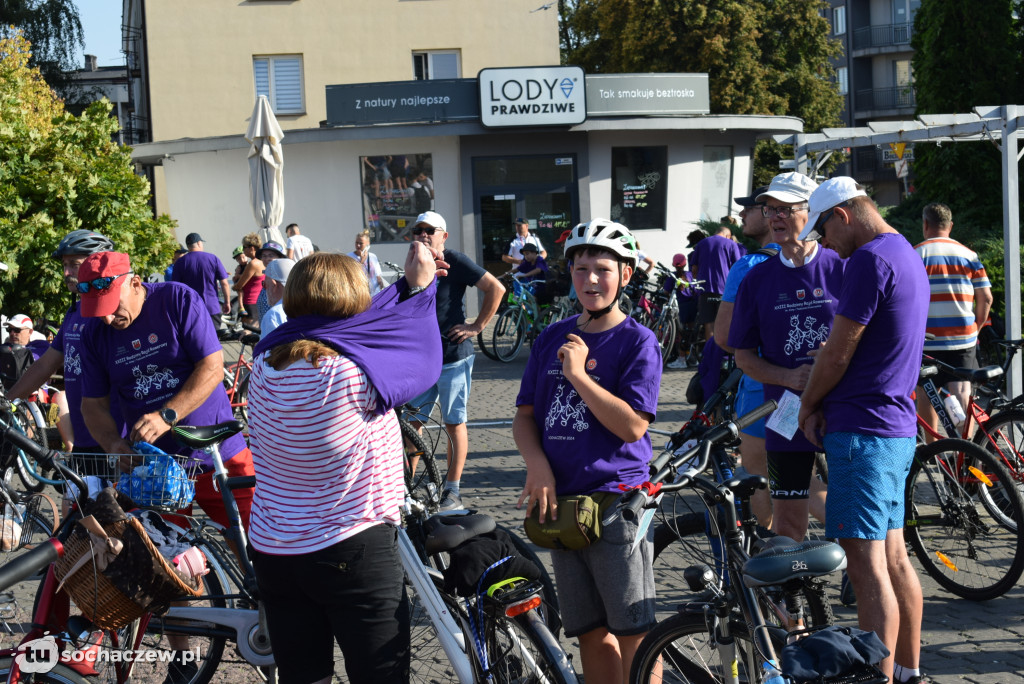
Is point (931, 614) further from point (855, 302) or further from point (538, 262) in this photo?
point (538, 262)

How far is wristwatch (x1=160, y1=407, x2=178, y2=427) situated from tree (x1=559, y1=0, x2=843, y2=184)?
3240 cm

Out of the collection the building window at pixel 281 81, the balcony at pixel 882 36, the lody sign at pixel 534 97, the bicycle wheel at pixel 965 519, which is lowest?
the bicycle wheel at pixel 965 519

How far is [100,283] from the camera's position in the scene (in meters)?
4.29

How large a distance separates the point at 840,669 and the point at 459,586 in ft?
4.07

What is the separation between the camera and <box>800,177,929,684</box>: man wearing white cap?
367 centimetres

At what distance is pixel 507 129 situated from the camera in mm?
22375

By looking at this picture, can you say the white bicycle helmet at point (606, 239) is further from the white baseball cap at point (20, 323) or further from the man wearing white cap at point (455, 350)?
the white baseball cap at point (20, 323)

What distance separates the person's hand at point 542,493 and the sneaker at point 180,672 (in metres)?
1.88

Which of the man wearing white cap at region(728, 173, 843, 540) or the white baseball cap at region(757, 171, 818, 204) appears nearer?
the man wearing white cap at region(728, 173, 843, 540)

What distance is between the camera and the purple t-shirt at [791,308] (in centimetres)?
463

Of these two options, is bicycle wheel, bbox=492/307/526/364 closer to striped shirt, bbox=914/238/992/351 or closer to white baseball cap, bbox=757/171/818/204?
striped shirt, bbox=914/238/992/351

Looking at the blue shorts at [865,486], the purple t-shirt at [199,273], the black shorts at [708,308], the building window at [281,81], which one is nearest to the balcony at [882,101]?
the building window at [281,81]

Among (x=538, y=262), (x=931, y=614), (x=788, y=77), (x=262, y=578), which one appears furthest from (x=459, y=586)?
(x=788, y=77)

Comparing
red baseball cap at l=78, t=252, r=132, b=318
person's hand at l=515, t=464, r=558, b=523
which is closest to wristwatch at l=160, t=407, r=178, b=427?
red baseball cap at l=78, t=252, r=132, b=318
